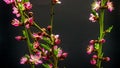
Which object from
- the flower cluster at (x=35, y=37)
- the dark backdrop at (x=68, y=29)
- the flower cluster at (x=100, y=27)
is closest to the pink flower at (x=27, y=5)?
the flower cluster at (x=35, y=37)

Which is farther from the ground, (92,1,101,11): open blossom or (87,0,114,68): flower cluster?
(92,1,101,11): open blossom

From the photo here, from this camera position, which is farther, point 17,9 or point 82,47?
point 82,47

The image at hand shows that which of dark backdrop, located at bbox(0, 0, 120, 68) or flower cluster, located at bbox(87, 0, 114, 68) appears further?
dark backdrop, located at bbox(0, 0, 120, 68)

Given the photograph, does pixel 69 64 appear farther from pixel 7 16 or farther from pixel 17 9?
pixel 17 9

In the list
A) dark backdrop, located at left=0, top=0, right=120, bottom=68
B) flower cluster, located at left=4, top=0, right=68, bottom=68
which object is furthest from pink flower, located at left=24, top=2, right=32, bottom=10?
dark backdrop, located at left=0, top=0, right=120, bottom=68

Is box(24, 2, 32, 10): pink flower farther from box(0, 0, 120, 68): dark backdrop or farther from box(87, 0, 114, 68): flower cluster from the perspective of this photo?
box(0, 0, 120, 68): dark backdrop

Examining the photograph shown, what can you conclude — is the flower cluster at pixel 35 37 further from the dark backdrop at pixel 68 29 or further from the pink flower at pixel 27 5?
the dark backdrop at pixel 68 29

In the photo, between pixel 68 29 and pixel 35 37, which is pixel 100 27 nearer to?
pixel 35 37

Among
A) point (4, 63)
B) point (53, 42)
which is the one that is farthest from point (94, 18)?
point (4, 63)
